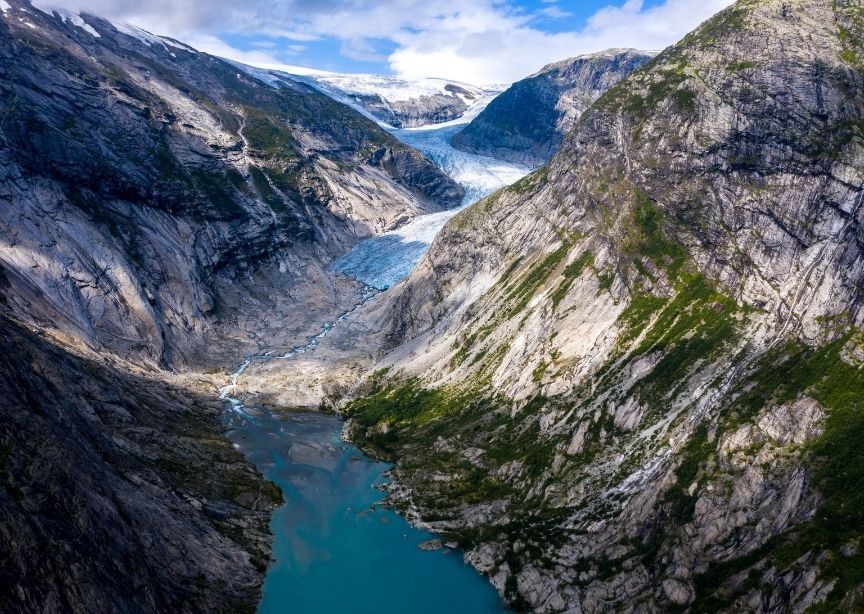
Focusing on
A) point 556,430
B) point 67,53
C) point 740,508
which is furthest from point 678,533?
point 67,53

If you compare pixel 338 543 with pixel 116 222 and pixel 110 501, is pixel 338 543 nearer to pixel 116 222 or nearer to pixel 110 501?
pixel 110 501

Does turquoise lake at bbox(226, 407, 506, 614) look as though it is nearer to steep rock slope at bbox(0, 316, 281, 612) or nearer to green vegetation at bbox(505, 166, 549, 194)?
steep rock slope at bbox(0, 316, 281, 612)

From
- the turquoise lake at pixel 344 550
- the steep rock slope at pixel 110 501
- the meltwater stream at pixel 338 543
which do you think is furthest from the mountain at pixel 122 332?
the meltwater stream at pixel 338 543

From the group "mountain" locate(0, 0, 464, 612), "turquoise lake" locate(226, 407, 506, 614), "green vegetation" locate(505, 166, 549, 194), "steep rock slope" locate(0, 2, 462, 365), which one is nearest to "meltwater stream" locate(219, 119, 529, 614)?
"turquoise lake" locate(226, 407, 506, 614)

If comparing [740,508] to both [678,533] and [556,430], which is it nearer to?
[678,533]

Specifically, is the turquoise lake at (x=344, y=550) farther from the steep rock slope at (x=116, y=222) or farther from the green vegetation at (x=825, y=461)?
the steep rock slope at (x=116, y=222)

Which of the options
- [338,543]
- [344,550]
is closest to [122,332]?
[338,543]

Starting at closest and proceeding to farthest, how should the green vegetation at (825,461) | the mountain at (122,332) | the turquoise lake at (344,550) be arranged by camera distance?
the mountain at (122,332), the green vegetation at (825,461), the turquoise lake at (344,550)
